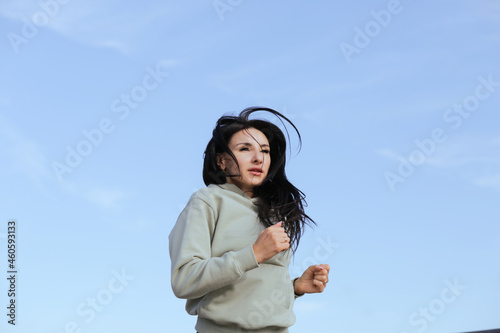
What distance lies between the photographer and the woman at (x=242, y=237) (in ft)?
7.88

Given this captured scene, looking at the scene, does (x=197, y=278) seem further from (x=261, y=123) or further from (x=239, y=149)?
(x=261, y=123)

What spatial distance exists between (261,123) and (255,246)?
869 mm

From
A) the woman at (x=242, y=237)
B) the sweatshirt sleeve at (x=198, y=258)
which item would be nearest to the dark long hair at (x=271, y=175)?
the woman at (x=242, y=237)

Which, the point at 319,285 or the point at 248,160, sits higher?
the point at 248,160

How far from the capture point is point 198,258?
2.48m

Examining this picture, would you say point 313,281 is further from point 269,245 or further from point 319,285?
point 269,245

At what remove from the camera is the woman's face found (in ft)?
9.40

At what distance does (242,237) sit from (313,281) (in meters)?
0.43

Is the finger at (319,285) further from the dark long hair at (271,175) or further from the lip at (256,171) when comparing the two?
the lip at (256,171)

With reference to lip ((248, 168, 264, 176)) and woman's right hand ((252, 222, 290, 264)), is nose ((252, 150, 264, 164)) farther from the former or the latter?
woman's right hand ((252, 222, 290, 264))

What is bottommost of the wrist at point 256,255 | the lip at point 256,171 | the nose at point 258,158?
the wrist at point 256,255

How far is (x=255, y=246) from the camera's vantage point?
2395mm

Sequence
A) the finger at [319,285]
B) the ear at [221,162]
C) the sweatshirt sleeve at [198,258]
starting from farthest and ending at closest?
the ear at [221,162] → the finger at [319,285] → the sweatshirt sleeve at [198,258]

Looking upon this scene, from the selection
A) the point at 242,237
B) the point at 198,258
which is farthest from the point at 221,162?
the point at 198,258
